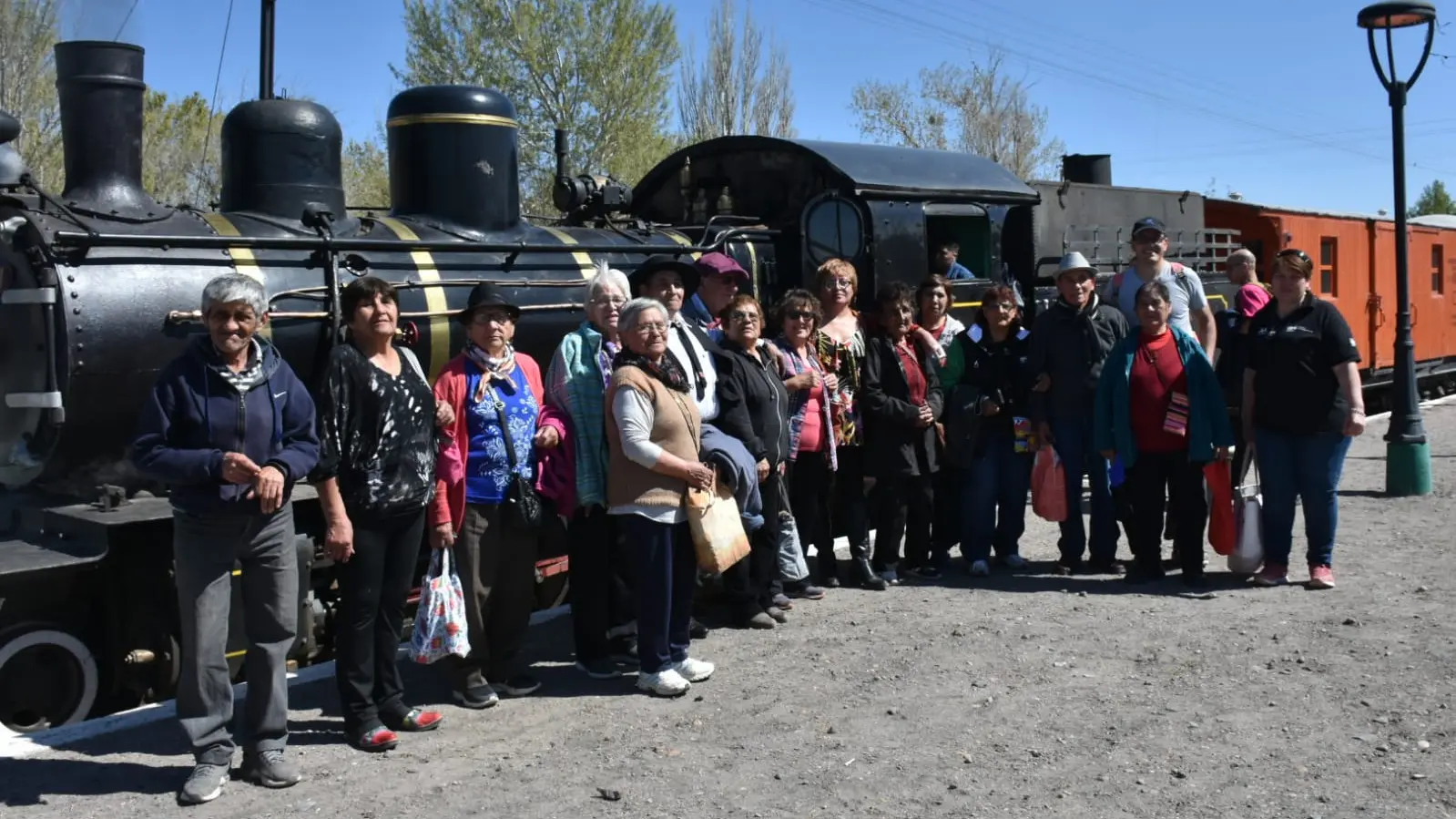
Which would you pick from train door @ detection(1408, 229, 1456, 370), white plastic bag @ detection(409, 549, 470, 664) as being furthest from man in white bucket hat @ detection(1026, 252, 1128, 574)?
train door @ detection(1408, 229, 1456, 370)

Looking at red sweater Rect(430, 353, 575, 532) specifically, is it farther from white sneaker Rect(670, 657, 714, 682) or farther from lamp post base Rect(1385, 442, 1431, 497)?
lamp post base Rect(1385, 442, 1431, 497)

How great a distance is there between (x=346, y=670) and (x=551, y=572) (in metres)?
2.20

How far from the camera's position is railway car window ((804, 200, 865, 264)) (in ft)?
25.6

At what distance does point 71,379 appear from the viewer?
525 cm

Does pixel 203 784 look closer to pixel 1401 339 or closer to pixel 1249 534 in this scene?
pixel 1249 534

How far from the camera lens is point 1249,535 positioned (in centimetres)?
667

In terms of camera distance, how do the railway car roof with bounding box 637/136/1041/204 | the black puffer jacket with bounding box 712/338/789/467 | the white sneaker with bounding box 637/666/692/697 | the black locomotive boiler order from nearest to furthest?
the white sneaker with bounding box 637/666/692/697
the black locomotive boiler
the black puffer jacket with bounding box 712/338/789/467
the railway car roof with bounding box 637/136/1041/204

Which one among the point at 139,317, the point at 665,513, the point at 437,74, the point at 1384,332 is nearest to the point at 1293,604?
the point at 665,513

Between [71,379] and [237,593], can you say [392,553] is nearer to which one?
[237,593]

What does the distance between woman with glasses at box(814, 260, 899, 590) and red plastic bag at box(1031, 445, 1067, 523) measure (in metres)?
0.97

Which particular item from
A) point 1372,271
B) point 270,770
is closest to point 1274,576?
point 270,770

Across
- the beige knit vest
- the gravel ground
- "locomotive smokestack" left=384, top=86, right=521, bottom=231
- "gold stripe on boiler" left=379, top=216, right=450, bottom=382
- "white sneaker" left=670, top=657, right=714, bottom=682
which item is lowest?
the gravel ground

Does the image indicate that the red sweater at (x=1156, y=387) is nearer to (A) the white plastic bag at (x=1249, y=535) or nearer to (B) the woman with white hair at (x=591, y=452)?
(A) the white plastic bag at (x=1249, y=535)

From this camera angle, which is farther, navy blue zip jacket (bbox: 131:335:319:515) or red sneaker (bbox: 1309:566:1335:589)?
red sneaker (bbox: 1309:566:1335:589)
